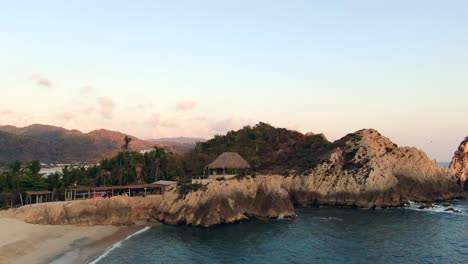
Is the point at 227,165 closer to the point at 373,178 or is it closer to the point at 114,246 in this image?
the point at 373,178

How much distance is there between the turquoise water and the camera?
136 feet

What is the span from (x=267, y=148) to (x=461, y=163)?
63.6 metres

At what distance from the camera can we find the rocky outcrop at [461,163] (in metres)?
115

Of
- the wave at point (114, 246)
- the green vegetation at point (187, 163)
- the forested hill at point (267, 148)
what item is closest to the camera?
the wave at point (114, 246)

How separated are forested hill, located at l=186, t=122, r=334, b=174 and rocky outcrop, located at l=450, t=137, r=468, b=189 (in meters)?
43.9

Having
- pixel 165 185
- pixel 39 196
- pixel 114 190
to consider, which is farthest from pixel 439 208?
pixel 39 196

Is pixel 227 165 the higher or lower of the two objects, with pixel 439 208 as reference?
higher

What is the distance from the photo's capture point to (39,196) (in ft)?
216

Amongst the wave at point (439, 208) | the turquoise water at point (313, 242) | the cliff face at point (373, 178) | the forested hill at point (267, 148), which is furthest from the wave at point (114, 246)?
the wave at point (439, 208)

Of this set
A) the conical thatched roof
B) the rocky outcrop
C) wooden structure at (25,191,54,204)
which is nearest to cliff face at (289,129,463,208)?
the conical thatched roof

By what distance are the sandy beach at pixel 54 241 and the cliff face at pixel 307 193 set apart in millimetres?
4055

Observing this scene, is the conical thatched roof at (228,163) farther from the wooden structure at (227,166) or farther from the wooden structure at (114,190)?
the wooden structure at (114,190)

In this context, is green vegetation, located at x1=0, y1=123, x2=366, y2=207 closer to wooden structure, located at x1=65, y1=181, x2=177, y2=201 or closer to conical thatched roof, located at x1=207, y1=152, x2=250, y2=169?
wooden structure, located at x1=65, y1=181, x2=177, y2=201

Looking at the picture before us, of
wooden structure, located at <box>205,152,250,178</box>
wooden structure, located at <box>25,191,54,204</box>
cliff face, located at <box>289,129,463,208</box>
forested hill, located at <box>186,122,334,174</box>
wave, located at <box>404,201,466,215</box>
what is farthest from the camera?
forested hill, located at <box>186,122,334,174</box>
